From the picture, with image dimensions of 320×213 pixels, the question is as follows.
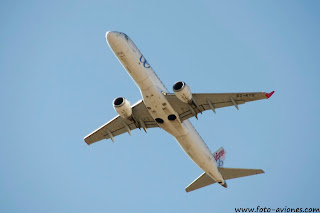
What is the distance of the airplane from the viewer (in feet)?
108

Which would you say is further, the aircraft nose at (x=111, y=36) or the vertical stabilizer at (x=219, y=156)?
the vertical stabilizer at (x=219, y=156)

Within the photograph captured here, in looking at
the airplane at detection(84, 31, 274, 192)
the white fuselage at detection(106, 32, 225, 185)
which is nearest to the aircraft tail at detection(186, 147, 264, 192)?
the airplane at detection(84, 31, 274, 192)

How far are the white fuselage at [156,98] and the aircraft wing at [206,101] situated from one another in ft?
2.22

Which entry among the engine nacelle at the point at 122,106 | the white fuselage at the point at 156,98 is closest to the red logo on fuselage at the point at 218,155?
the white fuselage at the point at 156,98

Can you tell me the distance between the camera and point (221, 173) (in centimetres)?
4138

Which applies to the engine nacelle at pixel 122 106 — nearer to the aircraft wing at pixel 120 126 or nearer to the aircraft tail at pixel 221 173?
the aircraft wing at pixel 120 126

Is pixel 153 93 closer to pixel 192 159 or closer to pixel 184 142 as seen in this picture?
pixel 184 142

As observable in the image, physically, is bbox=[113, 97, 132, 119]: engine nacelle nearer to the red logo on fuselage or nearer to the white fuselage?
the white fuselage

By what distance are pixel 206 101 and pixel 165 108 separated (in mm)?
3649

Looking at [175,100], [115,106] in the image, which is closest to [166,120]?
[175,100]

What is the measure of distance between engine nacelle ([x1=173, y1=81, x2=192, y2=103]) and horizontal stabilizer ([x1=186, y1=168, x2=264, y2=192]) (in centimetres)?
1084

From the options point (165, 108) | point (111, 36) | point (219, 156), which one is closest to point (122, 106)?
point (165, 108)

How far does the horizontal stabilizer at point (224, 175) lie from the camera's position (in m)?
40.2

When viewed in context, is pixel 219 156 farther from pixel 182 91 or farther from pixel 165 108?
pixel 182 91
